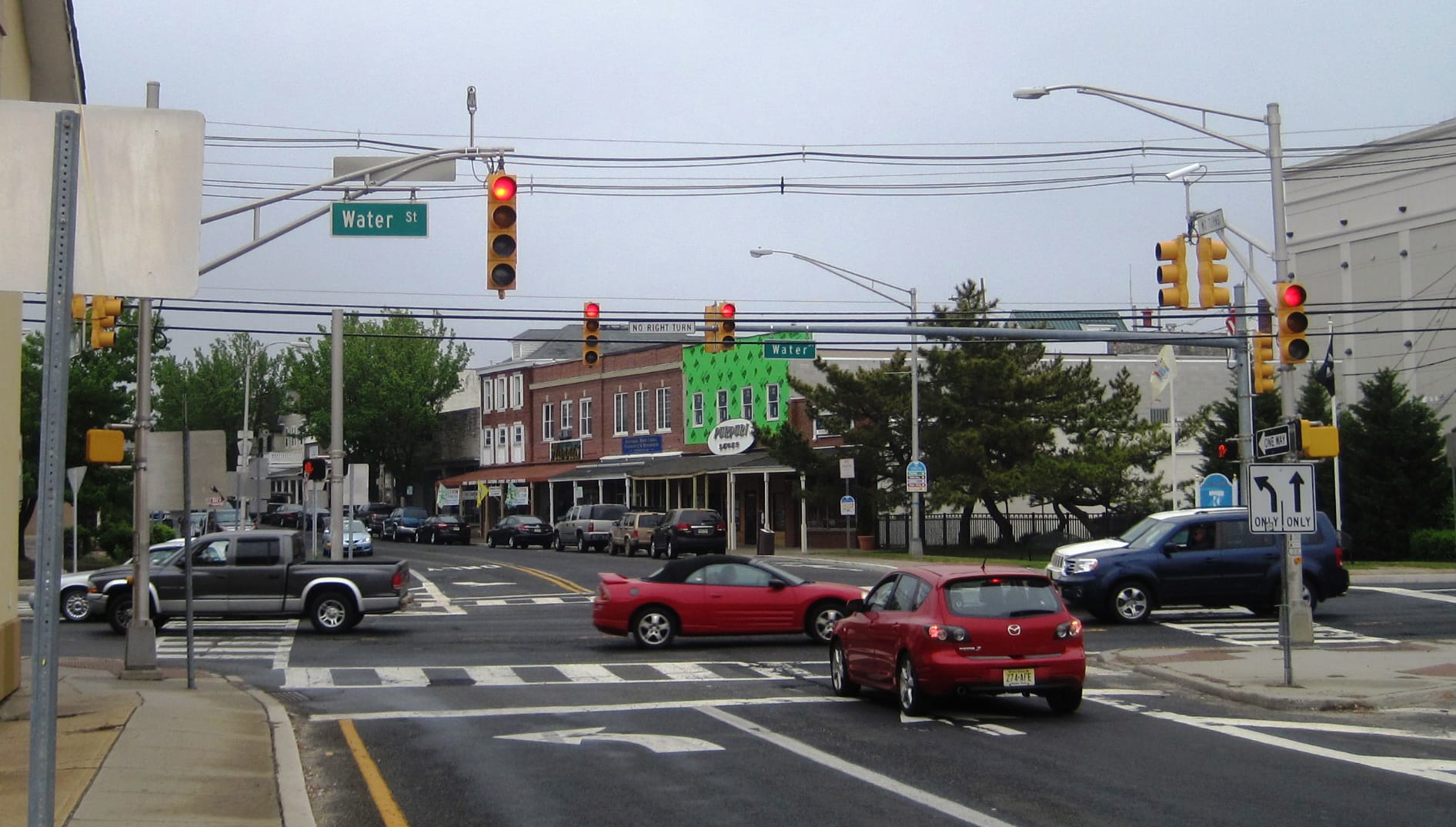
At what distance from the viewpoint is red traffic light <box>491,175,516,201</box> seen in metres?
17.5

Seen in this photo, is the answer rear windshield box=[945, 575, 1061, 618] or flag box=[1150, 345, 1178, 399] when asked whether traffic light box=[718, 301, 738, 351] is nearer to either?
rear windshield box=[945, 575, 1061, 618]

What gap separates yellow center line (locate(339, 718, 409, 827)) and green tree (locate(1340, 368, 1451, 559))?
1441 inches

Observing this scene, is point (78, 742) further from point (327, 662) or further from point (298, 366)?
point (298, 366)

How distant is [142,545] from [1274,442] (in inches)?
563

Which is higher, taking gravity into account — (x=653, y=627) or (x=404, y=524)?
(x=404, y=524)

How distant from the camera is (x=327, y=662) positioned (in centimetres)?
1962

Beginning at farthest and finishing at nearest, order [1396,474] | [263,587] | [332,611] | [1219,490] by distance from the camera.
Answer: [1396,474] < [1219,490] < [263,587] < [332,611]

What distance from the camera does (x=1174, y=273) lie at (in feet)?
70.0

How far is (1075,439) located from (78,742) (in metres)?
37.8

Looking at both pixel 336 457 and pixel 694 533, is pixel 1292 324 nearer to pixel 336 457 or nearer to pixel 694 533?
pixel 336 457

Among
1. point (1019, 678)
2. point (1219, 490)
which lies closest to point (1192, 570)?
point (1219, 490)

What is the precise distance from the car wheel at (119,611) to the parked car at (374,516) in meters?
50.2

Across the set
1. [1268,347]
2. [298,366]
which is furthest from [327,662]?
[298,366]

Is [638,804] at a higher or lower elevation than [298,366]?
lower
